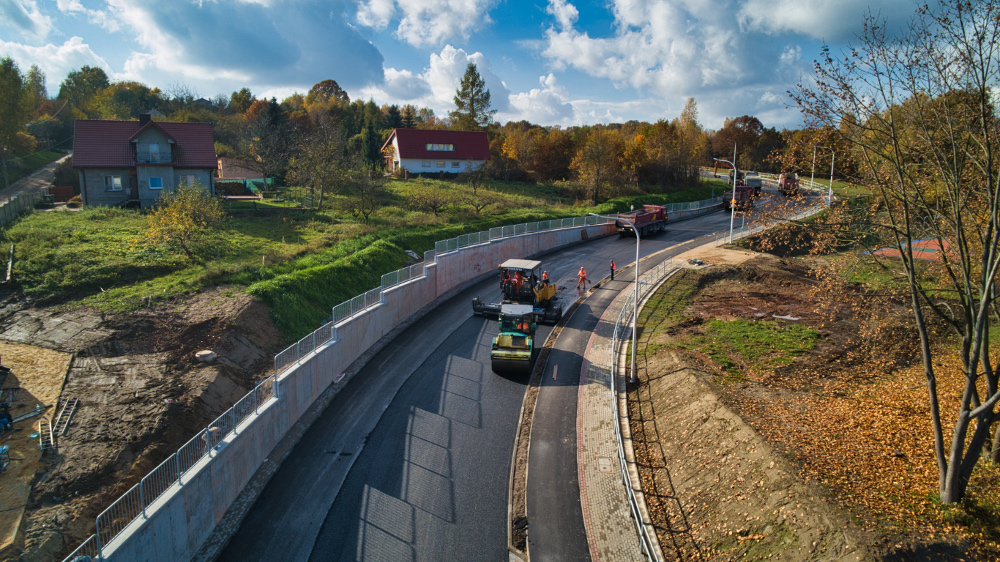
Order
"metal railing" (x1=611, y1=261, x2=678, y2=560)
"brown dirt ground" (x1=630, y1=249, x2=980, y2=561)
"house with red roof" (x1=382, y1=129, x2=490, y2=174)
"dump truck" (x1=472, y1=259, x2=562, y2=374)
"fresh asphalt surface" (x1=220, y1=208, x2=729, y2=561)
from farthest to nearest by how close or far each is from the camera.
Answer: "house with red roof" (x1=382, y1=129, x2=490, y2=174), "dump truck" (x1=472, y1=259, x2=562, y2=374), "fresh asphalt surface" (x1=220, y1=208, x2=729, y2=561), "metal railing" (x1=611, y1=261, x2=678, y2=560), "brown dirt ground" (x1=630, y1=249, x2=980, y2=561)

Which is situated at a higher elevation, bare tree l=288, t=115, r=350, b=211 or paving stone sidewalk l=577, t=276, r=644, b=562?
bare tree l=288, t=115, r=350, b=211

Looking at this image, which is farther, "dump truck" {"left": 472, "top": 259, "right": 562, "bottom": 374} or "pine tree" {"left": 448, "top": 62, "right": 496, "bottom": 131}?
"pine tree" {"left": 448, "top": 62, "right": 496, "bottom": 131}

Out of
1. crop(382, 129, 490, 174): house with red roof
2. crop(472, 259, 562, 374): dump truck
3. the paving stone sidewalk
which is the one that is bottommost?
the paving stone sidewalk

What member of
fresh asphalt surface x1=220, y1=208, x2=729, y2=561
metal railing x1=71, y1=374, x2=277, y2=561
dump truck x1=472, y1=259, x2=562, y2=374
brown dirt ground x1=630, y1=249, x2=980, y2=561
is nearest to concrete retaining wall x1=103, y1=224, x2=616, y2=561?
metal railing x1=71, y1=374, x2=277, y2=561

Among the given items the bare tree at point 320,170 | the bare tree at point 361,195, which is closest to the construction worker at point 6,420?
the bare tree at point 361,195

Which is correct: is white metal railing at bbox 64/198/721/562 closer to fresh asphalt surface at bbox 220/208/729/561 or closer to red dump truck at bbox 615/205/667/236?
fresh asphalt surface at bbox 220/208/729/561

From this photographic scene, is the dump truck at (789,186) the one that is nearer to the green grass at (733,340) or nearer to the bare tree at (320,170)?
the green grass at (733,340)

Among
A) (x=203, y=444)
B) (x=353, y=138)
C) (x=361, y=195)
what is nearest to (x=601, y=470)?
(x=203, y=444)

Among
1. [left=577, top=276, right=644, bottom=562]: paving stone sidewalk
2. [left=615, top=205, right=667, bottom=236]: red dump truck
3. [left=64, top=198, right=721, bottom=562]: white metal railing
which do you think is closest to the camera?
[left=64, top=198, right=721, bottom=562]: white metal railing
